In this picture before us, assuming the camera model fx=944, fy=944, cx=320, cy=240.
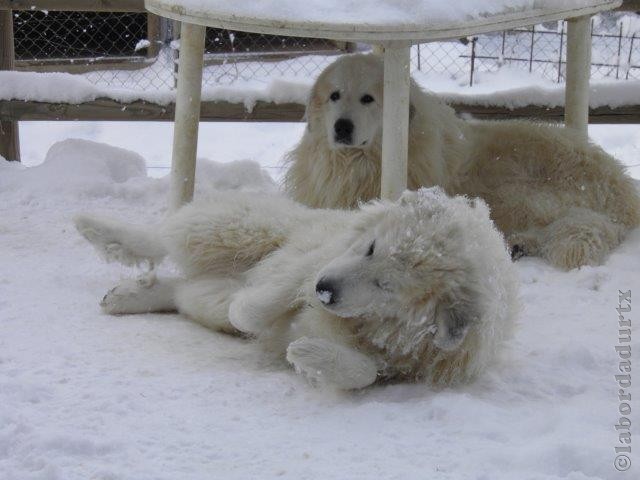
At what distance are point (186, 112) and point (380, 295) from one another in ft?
7.25

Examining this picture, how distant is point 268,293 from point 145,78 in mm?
7918

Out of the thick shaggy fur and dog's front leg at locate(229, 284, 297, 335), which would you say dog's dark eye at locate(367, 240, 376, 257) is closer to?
dog's front leg at locate(229, 284, 297, 335)

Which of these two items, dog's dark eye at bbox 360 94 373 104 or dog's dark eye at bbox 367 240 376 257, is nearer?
dog's dark eye at bbox 367 240 376 257

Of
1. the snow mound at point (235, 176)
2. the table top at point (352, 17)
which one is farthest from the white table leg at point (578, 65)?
the snow mound at point (235, 176)

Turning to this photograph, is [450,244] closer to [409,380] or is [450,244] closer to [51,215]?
[409,380]

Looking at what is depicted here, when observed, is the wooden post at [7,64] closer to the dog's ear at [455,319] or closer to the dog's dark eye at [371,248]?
the dog's dark eye at [371,248]

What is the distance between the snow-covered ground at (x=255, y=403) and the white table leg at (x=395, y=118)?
30.4 inches

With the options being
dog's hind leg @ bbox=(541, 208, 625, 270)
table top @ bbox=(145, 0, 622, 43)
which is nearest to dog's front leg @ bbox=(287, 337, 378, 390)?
table top @ bbox=(145, 0, 622, 43)

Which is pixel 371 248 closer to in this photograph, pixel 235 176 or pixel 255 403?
pixel 255 403

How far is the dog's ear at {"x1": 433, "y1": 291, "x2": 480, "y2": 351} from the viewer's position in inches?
116

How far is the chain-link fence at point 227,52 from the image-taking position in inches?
426

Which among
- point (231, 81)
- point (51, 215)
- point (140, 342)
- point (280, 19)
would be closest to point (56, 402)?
point (140, 342)

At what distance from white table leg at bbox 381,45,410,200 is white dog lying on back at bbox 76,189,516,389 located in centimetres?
62

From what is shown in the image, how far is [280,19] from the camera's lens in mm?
3770
